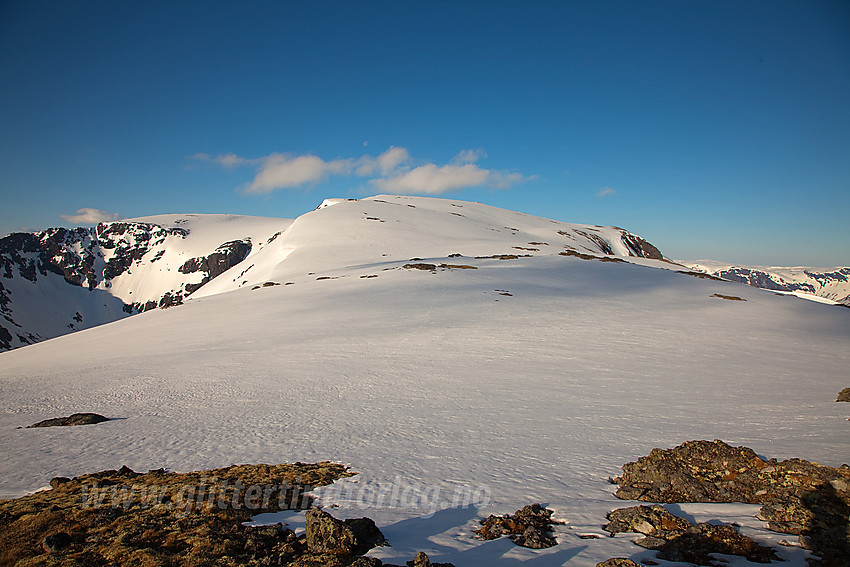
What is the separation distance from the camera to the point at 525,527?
5.82 meters

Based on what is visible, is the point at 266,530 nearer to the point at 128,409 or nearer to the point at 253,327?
the point at 128,409

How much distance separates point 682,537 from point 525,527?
73.6 inches

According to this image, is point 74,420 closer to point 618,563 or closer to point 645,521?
point 618,563

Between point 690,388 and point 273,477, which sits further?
point 690,388

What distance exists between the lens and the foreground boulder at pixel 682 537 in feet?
16.2

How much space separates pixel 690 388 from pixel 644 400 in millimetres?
2503

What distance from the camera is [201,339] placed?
68.7ft

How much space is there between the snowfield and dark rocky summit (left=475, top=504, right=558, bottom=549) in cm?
23

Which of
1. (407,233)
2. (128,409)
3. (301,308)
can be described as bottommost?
(128,409)

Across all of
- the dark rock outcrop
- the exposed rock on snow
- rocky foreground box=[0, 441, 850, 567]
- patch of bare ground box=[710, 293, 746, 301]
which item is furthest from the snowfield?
the dark rock outcrop

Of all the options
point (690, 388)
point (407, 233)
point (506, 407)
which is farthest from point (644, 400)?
point (407, 233)

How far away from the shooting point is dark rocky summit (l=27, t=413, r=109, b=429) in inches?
403

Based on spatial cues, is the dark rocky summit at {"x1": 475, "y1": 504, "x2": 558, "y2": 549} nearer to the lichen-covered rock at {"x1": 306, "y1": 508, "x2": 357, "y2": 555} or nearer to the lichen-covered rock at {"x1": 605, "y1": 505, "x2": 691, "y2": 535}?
the lichen-covered rock at {"x1": 605, "y1": 505, "x2": 691, "y2": 535}

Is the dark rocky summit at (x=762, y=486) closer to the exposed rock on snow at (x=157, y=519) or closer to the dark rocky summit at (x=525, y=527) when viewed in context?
the dark rocky summit at (x=525, y=527)
